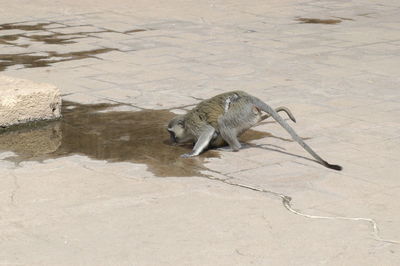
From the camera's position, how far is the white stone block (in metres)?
9.46

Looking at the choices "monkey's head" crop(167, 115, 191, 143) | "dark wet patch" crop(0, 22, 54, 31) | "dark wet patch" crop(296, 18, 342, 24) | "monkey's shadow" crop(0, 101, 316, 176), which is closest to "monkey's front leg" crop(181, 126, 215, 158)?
"monkey's shadow" crop(0, 101, 316, 176)

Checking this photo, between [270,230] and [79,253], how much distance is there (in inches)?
53.0

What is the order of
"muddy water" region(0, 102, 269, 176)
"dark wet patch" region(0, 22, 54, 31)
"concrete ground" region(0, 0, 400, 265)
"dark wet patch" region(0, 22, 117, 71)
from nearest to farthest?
"concrete ground" region(0, 0, 400, 265) → "muddy water" region(0, 102, 269, 176) → "dark wet patch" region(0, 22, 117, 71) → "dark wet patch" region(0, 22, 54, 31)

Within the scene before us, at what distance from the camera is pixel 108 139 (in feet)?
29.7

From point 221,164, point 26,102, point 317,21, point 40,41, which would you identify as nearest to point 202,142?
point 221,164

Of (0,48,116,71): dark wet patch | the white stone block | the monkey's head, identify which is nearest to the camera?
the monkey's head

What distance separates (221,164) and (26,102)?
2463mm

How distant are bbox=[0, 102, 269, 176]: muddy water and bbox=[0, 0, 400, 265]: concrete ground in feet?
0.62

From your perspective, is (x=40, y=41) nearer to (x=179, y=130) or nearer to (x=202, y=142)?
(x=179, y=130)

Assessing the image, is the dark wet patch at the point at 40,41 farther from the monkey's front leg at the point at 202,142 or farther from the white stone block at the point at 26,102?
the monkey's front leg at the point at 202,142

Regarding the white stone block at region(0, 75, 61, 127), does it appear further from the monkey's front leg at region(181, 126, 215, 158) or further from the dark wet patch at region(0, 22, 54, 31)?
the dark wet patch at region(0, 22, 54, 31)

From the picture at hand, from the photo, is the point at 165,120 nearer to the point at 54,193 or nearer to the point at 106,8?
the point at 54,193

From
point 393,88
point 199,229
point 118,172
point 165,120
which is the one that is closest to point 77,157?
point 118,172

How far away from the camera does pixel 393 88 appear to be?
11.2 m
